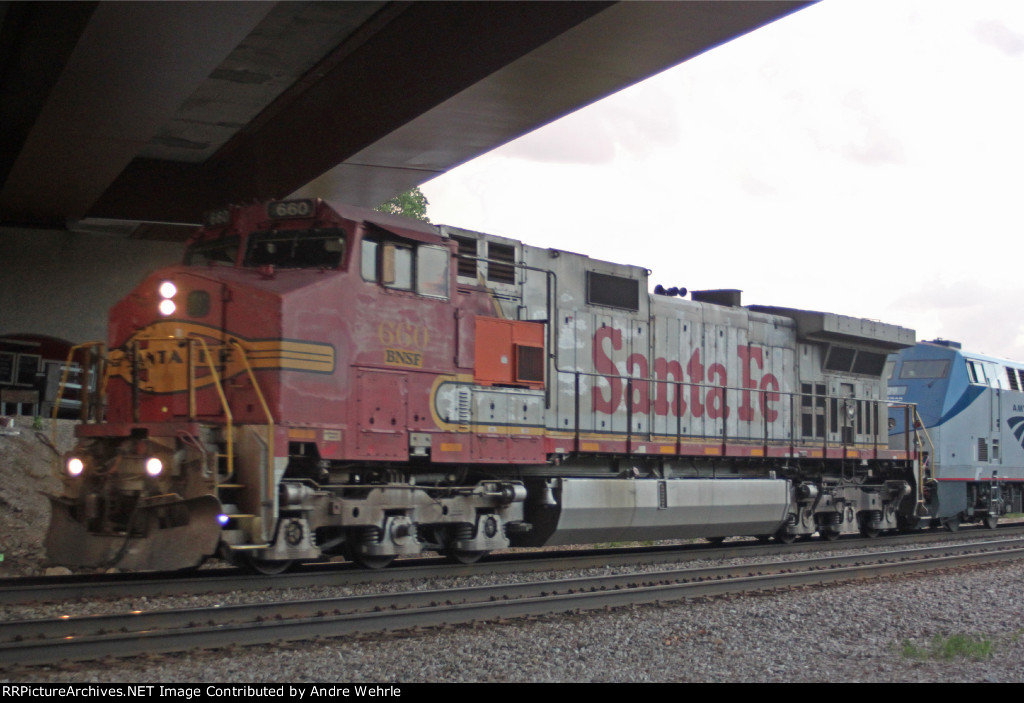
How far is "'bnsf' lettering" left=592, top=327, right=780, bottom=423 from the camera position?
12.0 meters

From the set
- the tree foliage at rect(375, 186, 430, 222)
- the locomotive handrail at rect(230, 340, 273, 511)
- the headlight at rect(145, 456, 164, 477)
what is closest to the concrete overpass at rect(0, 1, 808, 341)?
the locomotive handrail at rect(230, 340, 273, 511)

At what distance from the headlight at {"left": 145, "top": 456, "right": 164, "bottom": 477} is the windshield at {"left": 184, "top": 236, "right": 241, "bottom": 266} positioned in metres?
2.09

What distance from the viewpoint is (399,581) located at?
29.9 feet

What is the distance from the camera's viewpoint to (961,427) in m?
17.5

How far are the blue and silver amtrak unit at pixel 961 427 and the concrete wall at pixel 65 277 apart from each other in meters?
15.3

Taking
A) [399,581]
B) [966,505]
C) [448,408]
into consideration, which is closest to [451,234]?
[448,408]

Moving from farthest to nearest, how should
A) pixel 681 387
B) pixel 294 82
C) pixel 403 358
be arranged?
pixel 294 82 → pixel 681 387 → pixel 403 358

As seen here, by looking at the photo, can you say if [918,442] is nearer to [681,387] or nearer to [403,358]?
[681,387]

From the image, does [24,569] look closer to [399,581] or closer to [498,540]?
[399,581]

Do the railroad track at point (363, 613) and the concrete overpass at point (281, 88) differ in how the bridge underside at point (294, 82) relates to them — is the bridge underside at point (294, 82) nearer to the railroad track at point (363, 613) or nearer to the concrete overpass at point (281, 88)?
the concrete overpass at point (281, 88)

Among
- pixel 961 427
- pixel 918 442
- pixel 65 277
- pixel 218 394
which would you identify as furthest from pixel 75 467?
pixel 961 427

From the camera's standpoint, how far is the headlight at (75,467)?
831 cm

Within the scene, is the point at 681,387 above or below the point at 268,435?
above

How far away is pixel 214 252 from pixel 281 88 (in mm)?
5494
